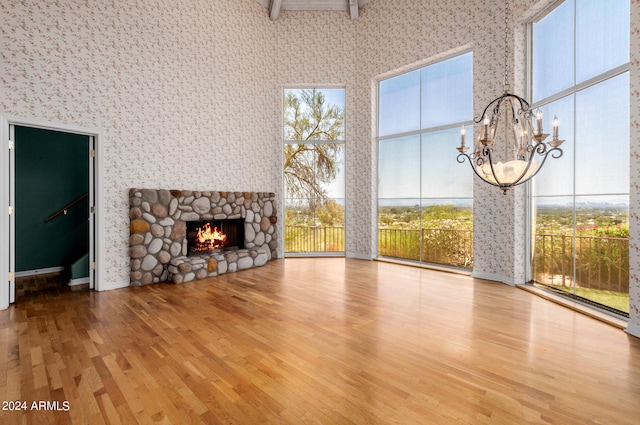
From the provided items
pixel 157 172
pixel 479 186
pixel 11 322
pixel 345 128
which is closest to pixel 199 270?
pixel 157 172

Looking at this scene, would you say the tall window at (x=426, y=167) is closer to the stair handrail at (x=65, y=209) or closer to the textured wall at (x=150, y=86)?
the textured wall at (x=150, y=86)

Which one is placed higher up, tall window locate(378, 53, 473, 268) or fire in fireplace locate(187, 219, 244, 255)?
tall window locate(378, 53, 473, 268)

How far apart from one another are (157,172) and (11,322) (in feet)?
8.14

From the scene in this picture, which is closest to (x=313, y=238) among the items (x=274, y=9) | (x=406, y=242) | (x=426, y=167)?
(x=406, y=242)

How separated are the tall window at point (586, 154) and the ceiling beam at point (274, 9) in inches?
182

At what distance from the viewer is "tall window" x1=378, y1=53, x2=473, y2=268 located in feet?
17.3

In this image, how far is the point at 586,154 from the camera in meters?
3.52

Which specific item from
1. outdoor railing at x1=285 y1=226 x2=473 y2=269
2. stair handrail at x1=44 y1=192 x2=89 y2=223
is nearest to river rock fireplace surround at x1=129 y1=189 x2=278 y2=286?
outdoor railing at x1=285 y1=226 x2=473 y2=269

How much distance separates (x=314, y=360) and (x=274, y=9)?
6689mm

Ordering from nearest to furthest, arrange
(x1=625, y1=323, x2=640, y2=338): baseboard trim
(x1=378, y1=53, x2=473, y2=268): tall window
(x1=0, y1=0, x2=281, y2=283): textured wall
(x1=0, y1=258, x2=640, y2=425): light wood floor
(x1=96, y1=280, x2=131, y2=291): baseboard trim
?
(x1=0, y1=258, x2=640, y2=425): light wood floor, (x1=625, y1=323, x2=640, y2=338): baseboard trim, (x1=0, y1=0, x2=281, y2=283): textured wall, (x1=96, y1=280, x2=131, y2=291): baseboard trim, (x1=378, y1=53, x2=473, y2=268): tall window

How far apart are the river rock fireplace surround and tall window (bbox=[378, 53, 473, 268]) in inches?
110

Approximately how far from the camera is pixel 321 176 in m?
6.73

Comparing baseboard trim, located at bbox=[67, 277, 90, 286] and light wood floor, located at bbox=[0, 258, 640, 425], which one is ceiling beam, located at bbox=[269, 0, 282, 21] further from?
baseboard trim, located at bbox=[67, 277, 90, 286]

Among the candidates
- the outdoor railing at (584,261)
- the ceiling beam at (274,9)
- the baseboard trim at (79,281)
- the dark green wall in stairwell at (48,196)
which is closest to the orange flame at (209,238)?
the baseboard trim at (79,281)
